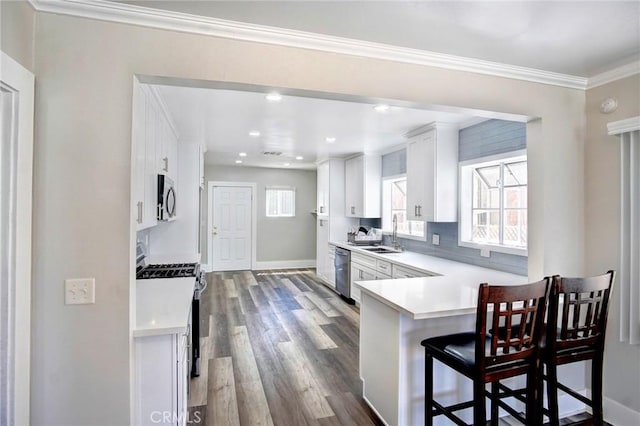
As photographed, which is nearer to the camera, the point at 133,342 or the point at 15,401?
the point at 15,401

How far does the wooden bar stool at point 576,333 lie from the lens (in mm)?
1769

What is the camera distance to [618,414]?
233 centimetres

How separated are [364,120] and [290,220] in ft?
16.5

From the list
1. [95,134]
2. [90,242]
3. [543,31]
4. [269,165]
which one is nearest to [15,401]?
[90,242]

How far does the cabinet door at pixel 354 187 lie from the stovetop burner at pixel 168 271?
9.97ft

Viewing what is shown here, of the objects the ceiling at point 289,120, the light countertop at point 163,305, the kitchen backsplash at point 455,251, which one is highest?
the ceiling at point 289,120

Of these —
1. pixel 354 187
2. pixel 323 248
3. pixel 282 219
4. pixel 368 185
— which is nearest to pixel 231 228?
pixel 282 219

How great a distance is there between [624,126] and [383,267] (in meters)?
2.70

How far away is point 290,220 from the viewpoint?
8398 mm

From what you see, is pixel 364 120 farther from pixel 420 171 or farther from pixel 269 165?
pixel 269 165

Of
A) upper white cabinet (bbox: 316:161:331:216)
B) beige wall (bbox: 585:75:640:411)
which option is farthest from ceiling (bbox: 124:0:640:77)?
upper white cabinet (bbox: 316:161:331:216)

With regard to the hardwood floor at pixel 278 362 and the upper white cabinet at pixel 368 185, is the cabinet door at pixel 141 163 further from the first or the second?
the upper white cabinet at pixel 368 185

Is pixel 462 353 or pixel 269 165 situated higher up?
pixel 269 165

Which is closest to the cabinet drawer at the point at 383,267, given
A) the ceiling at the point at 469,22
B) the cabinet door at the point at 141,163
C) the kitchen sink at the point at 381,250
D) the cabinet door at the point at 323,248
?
the kitchen sink at the point at 381,250
